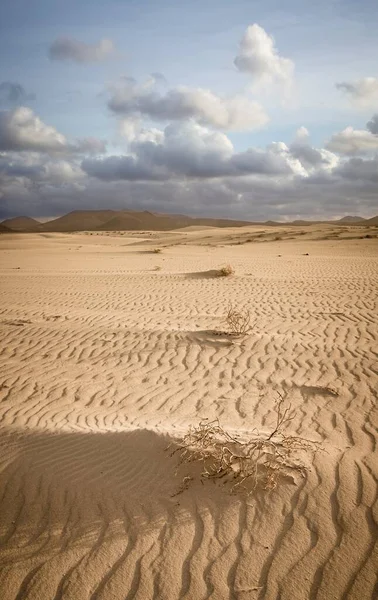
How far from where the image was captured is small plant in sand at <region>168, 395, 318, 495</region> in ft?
10.2

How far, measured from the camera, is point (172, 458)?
137 inches

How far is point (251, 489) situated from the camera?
306cm

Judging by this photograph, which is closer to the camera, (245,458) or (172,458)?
(245,458)

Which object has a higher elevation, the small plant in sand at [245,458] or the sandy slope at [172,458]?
the small plant in sand at [245,458]

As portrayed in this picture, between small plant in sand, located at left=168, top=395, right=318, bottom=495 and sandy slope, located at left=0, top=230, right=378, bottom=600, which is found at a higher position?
small plant in sand, located at left=168, top=395, right=318, bottom=495

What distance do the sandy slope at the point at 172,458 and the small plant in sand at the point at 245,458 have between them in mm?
103

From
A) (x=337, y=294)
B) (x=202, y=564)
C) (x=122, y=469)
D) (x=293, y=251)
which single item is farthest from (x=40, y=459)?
(x=293, y=251)

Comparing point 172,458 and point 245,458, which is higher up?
point 245,458

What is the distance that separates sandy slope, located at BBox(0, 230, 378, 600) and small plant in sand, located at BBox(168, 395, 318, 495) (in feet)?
0.34

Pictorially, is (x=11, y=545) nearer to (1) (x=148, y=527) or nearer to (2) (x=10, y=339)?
(1) (x=148, y=527)

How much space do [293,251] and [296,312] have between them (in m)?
20.9

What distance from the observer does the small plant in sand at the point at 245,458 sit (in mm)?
3119

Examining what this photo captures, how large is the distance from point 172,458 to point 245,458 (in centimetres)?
72

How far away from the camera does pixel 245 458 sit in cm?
327
